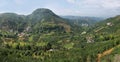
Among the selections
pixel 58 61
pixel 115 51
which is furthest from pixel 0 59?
pixel 115 51

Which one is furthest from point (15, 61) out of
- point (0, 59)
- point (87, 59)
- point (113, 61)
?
point (113, 61)

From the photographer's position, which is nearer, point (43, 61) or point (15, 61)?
point (15, 61)

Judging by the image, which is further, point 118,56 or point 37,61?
point 37,61

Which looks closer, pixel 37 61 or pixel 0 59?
pixel 0 59

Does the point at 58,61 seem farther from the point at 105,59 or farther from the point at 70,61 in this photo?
the point at 105,59

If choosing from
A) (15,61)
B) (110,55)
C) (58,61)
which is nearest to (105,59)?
(110,55)

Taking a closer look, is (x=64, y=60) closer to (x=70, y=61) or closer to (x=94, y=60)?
(x=70, y=61)

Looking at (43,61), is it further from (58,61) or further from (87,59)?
(87,59)
